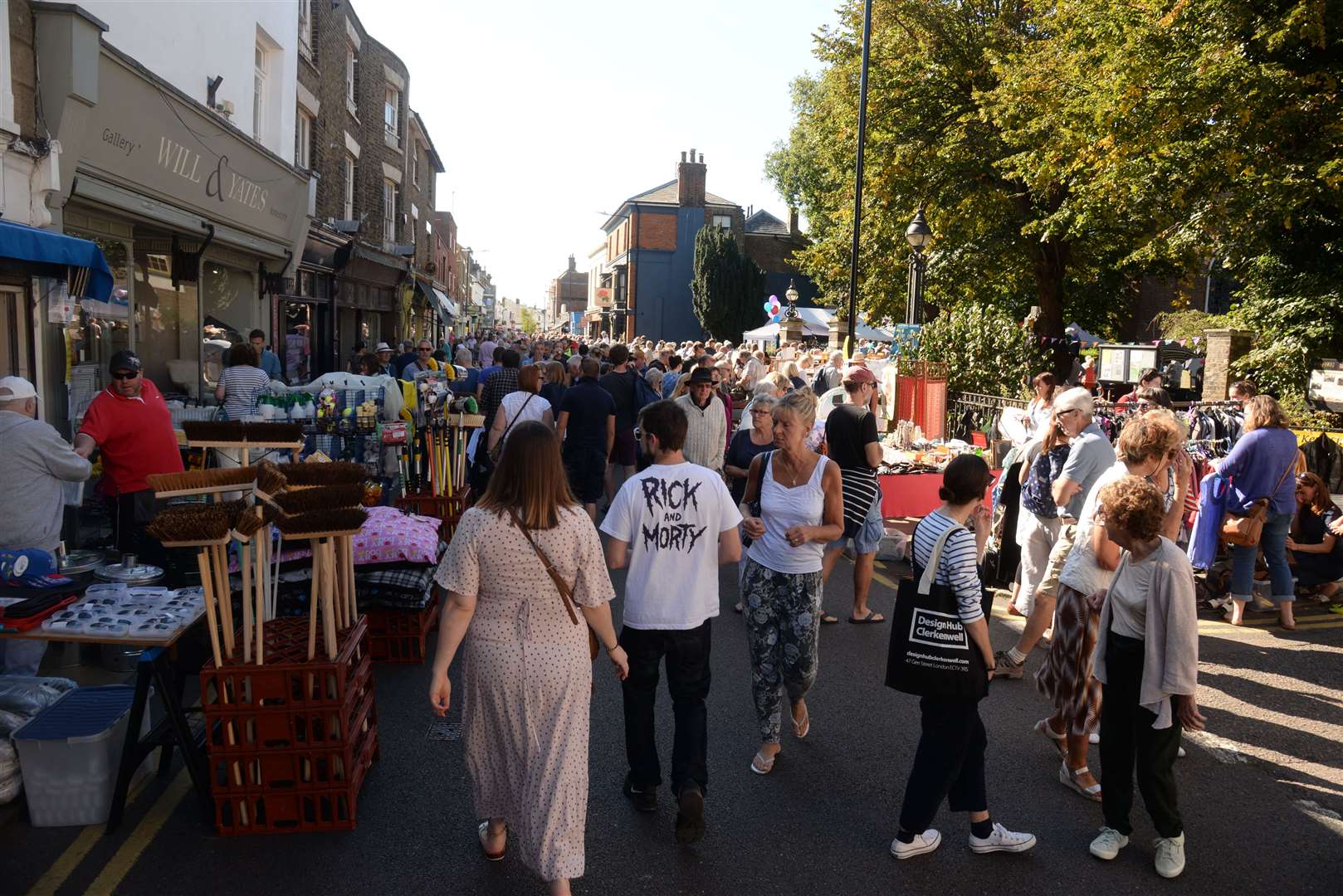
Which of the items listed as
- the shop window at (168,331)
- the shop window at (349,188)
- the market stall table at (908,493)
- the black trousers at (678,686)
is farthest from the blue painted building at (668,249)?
the black trousers at (678,686)

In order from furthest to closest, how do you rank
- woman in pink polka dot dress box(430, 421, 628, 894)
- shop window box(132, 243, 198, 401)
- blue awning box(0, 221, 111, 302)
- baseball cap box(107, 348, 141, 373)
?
shop window box(132, 243, 198, 401)
baseball cap box(107, 348, 141, 373)
blue awning box(0, 221, 111, 302)
woman in pink polka dot dress box(430, 421, 628, 894)

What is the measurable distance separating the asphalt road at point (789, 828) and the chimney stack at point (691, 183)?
173 feet

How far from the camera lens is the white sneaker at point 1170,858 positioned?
148 inches

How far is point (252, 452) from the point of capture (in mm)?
7789

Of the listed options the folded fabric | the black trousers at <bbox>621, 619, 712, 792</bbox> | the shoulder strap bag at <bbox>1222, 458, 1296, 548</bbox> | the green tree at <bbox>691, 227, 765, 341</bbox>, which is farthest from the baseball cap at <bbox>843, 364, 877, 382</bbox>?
the green tree at <bbox>691, 227, 765, 341</bbox>

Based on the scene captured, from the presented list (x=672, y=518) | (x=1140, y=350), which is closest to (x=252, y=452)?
(x=672, y=518)

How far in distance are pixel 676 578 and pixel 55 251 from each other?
520 centimetres

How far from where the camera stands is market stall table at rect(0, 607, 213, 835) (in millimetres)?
3945

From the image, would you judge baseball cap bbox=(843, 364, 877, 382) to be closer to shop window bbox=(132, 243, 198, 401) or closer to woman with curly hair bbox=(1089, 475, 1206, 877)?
woman with curly hair bbox=(1089, 475, 1206, 877)

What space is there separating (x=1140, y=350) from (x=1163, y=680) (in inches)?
676

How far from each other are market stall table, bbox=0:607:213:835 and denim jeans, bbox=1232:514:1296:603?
7.31m

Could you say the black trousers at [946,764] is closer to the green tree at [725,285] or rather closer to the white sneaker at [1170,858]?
→ the white sneaker at [1170,858]

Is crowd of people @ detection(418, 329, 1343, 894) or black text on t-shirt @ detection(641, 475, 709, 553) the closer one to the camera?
crowd of people @ detection(418, 329, 1343, 894)

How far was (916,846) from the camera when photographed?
151 inches
